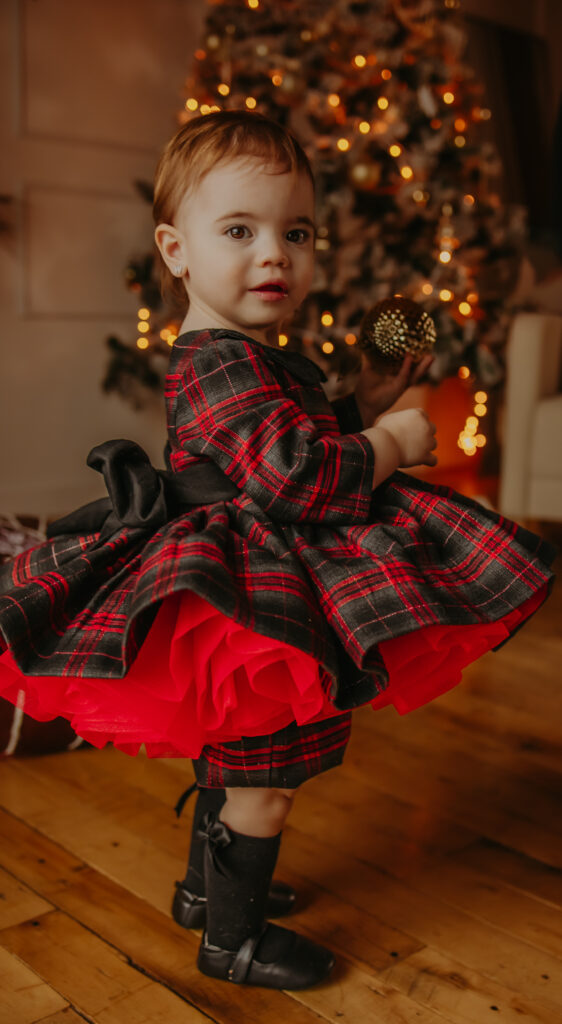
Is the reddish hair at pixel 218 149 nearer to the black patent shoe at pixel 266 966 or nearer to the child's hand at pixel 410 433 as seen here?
the child's hand at pixel 410 433

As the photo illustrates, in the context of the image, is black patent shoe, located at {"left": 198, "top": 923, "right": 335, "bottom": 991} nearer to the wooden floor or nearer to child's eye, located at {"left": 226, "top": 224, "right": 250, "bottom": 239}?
the wooden floor

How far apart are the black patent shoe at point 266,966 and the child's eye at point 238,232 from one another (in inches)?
28.5

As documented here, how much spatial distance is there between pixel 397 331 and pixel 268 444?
0.27 metres

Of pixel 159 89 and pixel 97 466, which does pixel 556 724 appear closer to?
pixel 97 466

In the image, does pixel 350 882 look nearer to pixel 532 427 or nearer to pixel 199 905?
pixel 199 905

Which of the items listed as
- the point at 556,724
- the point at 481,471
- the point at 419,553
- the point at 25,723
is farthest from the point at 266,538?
the point at 481,471

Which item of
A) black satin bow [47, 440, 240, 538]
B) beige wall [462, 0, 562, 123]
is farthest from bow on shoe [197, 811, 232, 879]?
beige wall [462, 0, 562, 123]

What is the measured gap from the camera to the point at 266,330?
3.19 feet

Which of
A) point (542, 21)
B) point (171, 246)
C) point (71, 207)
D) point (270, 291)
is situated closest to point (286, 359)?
point (270, 291)

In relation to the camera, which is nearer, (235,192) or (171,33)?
(235,192)

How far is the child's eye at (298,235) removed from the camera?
917mm

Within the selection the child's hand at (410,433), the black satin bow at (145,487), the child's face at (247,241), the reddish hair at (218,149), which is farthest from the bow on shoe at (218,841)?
the reddish hair at (218,149)

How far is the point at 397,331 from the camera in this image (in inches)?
39.0

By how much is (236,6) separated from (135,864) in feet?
8.72
